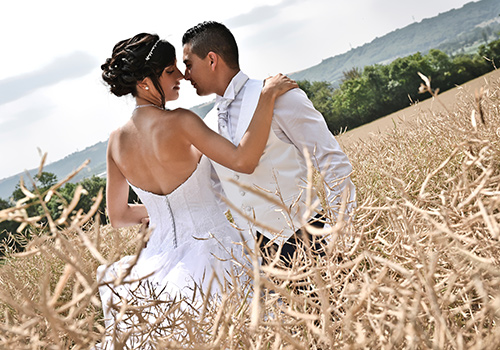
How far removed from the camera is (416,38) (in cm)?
18700

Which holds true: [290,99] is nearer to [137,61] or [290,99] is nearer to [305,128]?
[305,128]

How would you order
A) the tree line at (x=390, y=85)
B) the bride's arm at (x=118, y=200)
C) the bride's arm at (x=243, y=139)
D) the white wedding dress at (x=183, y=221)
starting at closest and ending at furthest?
the bride's arm at (x=243, y=139), the white wedding dress at (x=183, y=221), the bride's arm at (x=118, y=200), the tree line at (x=390, y=85)

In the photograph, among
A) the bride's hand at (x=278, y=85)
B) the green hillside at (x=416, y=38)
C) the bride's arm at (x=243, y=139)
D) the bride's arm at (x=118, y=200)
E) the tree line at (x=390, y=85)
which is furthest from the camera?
the green hillside at (x=416, y=38)

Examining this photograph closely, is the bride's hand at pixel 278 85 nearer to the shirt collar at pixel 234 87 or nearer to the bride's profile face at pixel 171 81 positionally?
the shirt collar at pixel 234 87

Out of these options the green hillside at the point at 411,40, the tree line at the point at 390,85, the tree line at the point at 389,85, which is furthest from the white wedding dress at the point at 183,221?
the green hillside at the point at 411,40

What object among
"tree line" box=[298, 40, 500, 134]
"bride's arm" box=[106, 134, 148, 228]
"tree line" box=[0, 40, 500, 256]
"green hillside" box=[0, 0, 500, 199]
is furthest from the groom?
"green hillside" box=[0, 0, 500, 199]

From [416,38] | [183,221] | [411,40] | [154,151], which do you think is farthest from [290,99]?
[416,38]

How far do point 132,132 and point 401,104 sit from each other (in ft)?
51.3

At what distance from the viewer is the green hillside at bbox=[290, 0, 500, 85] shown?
171000 millimetres

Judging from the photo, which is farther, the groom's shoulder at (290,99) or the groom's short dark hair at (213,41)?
the groom's short dark hair at (213,41)

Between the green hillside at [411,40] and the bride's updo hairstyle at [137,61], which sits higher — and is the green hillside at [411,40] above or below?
below

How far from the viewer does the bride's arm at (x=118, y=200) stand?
3032 millimetres

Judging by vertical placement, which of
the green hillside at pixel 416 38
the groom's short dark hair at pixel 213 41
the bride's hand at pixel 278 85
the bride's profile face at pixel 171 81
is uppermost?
the groom's short dark hair at pixel 213 41

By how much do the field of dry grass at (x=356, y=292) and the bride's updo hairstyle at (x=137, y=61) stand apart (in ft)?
6.22
